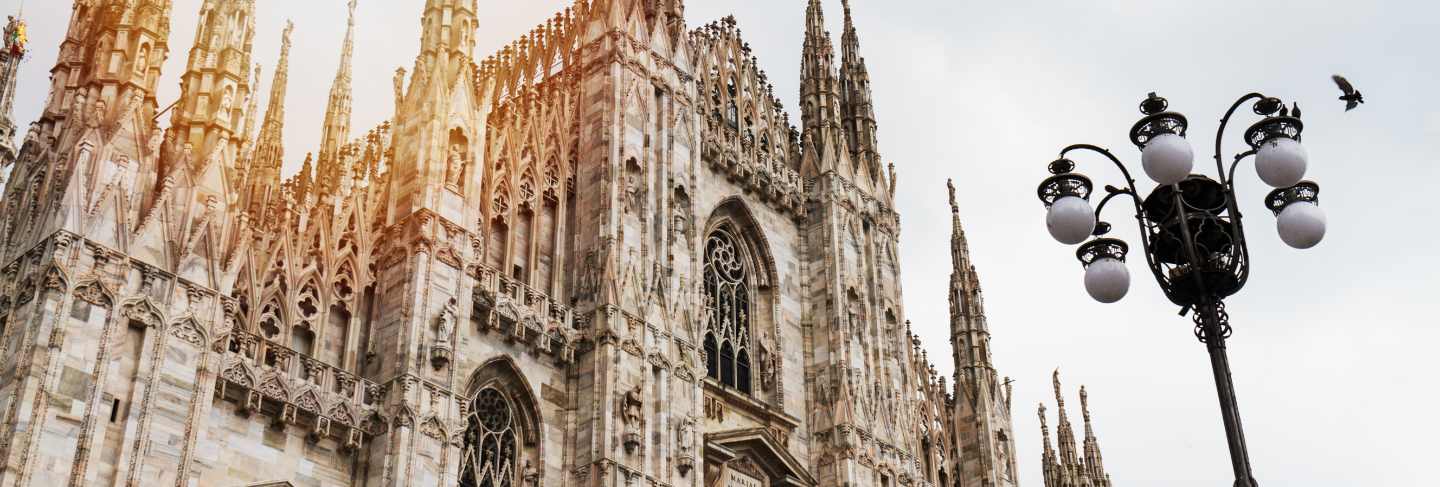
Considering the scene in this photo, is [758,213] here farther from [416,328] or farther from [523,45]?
[416,328]

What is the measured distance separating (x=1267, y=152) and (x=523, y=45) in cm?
2186

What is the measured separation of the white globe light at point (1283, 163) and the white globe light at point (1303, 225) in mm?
250

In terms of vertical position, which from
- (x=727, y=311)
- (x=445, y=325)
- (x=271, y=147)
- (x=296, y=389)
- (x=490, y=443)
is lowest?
(x=296, y=389)

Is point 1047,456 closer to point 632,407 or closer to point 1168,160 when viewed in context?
point 632,407

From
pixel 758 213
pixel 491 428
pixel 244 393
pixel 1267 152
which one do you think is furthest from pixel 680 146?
pixel 1267 152

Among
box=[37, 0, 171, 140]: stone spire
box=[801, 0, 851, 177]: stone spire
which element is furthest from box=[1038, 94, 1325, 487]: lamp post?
box=[801, 0, 851, 177]: stone spire

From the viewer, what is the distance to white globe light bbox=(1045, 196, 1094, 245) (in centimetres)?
1363

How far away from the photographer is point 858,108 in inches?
1560

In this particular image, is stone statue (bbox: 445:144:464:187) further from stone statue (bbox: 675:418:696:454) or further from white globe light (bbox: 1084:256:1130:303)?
white globe light (bbox: 1084:256:1130:303)

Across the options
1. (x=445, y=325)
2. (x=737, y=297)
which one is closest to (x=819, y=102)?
(x=737, y=297)

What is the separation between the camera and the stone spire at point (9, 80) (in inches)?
1724

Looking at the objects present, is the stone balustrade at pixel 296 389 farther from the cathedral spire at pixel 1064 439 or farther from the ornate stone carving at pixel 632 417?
the cathedral spire at pixel 1064 439

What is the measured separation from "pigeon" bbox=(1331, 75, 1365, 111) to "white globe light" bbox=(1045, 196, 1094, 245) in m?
2.92

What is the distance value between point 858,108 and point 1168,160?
87.4 feet
